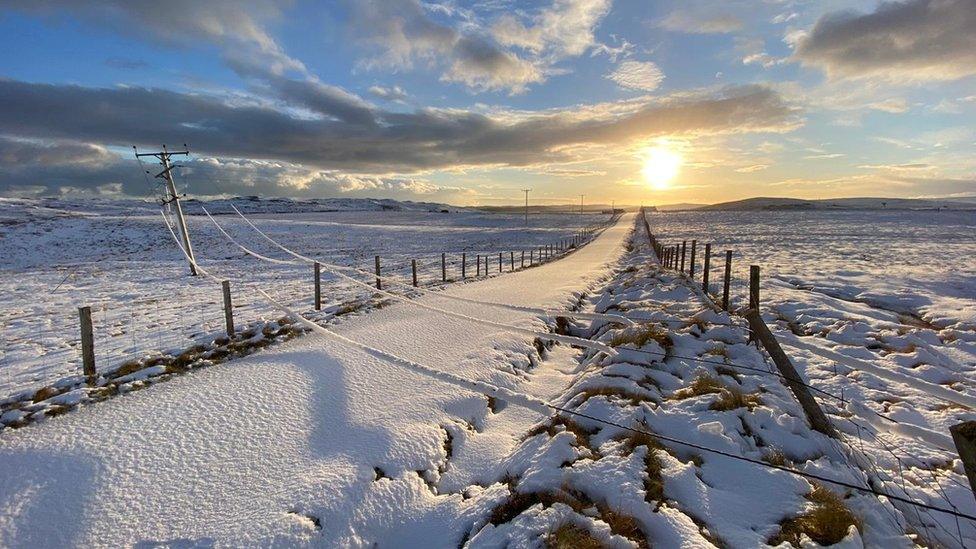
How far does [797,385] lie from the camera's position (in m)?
5.78

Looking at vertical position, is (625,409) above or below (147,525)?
above

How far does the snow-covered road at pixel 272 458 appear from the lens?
163 inches

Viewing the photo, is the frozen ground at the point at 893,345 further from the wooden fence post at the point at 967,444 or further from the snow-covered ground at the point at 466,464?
the wooden fence post at the point at 967,444

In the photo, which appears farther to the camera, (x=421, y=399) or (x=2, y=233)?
(x=2, y=233)

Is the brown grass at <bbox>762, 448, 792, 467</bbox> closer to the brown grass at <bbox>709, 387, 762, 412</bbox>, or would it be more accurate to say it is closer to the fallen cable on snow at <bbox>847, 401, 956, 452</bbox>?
the brown grass at <bbox>709, 387, 762, 412</bbox>

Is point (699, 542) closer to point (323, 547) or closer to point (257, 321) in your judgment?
point (323, 547)

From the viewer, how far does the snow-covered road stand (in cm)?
413

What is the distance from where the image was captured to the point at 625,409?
5703 millimetres

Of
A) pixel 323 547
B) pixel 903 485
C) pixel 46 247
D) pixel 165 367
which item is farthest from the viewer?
pixel 46 247

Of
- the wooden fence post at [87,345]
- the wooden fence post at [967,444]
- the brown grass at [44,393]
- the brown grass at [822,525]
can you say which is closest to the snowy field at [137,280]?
the brown grass at [44,393]

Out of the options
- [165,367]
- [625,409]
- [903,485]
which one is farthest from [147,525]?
[903,485]

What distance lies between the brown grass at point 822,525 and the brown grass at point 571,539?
143 cm

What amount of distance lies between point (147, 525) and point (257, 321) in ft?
25.2

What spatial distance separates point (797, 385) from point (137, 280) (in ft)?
90.7
